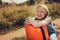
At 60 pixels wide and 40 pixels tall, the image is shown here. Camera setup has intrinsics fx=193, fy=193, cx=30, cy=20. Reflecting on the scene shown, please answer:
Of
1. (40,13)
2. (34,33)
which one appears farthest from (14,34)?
(40,13)

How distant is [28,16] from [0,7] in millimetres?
235

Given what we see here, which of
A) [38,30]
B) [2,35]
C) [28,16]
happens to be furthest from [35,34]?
[2,35]

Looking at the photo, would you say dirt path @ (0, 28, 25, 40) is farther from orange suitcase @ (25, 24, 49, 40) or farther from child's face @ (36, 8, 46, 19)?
child's face @ (36, 8, 46, 19)

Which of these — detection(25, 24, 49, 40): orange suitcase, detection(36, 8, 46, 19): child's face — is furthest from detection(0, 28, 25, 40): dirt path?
detection(36, 8, 46, 19): child's face

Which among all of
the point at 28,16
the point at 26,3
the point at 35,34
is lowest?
the point at 35,34

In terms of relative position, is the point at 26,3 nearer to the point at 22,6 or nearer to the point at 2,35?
the point at 22,6

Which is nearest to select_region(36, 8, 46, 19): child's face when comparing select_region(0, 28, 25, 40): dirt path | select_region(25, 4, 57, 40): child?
select_region(25, 4, 57, 40): child

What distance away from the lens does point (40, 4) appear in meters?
1.56

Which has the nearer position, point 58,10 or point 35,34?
point 35,34

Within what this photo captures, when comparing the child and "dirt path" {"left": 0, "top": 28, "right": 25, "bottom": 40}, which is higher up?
the child

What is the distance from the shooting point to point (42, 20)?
1556 mm

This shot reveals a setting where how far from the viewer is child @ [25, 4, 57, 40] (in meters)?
1.55

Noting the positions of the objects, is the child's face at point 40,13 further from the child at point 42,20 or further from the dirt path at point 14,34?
the dirt path at point 14,34

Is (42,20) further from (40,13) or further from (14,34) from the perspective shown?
(14,34)
